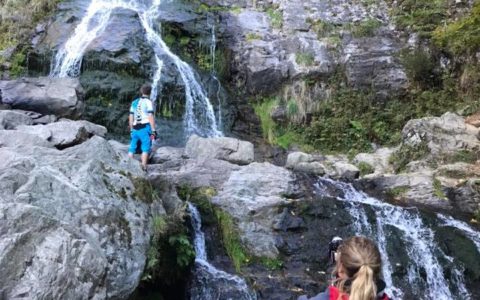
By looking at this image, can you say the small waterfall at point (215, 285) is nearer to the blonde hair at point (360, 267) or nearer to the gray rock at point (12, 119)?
the blonde hair at point (360, 267)

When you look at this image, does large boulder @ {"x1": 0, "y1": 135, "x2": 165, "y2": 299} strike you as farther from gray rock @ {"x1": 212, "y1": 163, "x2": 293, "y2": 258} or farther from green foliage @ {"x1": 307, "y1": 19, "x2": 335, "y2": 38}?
green foliage @ {"x1": 307, "y1": 19, "x2": 335, "y2": 38}

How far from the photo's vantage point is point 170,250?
19.1 ft

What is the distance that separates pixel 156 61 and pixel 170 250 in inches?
352

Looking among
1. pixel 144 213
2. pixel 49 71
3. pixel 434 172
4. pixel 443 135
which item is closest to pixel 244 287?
pixel 144 213

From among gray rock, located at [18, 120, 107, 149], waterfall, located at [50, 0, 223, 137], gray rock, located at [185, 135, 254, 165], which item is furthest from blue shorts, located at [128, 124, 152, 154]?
waterfall, located at [50, 0, 223, 137]

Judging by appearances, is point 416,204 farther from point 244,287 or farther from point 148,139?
point 148,139

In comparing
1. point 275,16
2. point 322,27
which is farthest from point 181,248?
point 275,16

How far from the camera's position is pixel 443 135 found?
11.1 metres

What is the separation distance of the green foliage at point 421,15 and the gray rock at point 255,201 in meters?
8.69

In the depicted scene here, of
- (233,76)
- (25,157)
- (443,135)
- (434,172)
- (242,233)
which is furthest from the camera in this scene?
(233,76)

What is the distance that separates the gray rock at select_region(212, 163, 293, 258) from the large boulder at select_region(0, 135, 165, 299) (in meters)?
2.07

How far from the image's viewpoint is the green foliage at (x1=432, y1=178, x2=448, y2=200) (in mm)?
9445

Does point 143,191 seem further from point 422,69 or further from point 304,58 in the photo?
point 422,69

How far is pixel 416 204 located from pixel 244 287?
15.1ft
